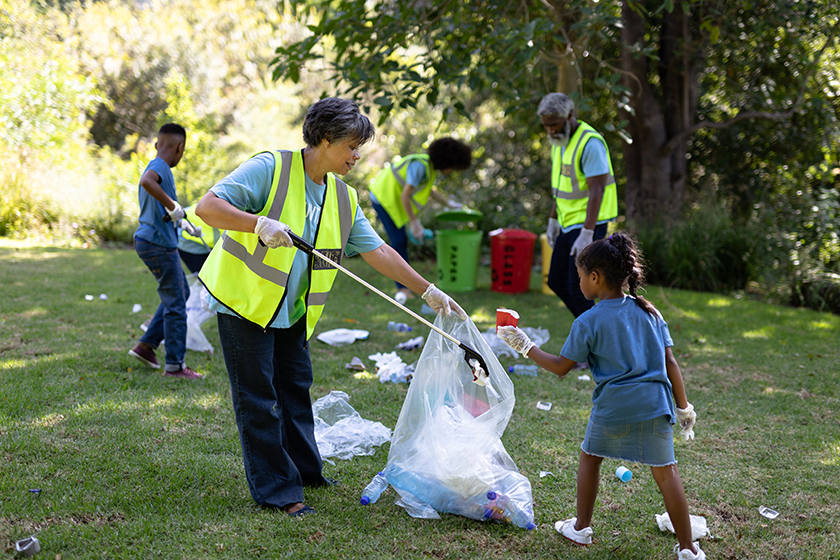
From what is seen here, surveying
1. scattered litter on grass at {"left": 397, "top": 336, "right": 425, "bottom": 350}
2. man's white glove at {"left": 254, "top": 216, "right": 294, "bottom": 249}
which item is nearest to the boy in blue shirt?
scattered litter on grass at {"left": 397, "top": 336, "right": 425, "bottom": 350}

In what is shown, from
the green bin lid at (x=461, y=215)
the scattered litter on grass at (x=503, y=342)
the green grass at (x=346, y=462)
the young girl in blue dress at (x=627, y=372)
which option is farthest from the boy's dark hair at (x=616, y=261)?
the green bin lid at (x=461, y=215)

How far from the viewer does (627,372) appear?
214 cm

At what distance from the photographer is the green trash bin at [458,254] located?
6.68m

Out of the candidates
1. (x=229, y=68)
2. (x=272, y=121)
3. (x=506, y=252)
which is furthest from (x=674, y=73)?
(x=229, y=68)

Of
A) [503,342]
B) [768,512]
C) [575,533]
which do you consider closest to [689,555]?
[575,533]

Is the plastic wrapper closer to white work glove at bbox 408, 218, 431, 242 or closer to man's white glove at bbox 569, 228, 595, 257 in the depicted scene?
man's white glove at bbox 569, 228, 595, 257

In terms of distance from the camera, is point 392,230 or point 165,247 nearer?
point 165,247

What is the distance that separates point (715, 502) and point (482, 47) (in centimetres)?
428

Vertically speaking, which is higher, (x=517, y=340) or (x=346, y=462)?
(x=517, y=340)

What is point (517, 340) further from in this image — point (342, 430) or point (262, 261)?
point (342, 430)

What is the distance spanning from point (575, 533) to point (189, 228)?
9.58 ft

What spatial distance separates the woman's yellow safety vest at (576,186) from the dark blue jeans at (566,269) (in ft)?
0.28

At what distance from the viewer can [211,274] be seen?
7.35 ft

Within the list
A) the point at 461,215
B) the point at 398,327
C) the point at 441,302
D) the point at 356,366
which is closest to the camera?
the point at 441,302
